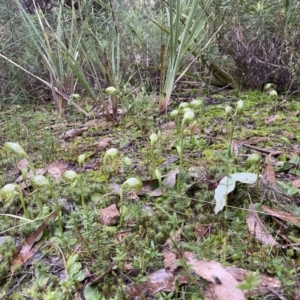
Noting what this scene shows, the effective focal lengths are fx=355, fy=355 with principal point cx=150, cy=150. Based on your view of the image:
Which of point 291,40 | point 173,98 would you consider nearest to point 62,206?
point 173,98

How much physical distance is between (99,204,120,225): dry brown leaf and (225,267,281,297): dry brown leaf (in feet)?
1.11

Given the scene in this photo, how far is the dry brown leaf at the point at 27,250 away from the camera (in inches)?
33.3

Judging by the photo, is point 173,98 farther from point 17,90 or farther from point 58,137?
point 17,90

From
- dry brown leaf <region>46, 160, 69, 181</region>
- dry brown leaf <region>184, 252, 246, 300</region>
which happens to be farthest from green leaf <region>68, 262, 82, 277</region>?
dry brown leaf <region>46, 160, 69, 181</region>

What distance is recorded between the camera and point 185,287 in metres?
0.71

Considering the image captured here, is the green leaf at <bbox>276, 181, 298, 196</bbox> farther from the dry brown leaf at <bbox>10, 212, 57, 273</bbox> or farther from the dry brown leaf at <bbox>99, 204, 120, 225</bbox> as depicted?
the dry brown leaf at <bbox>10, 212, 57, 273</bbox>

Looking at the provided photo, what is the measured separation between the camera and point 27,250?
2.90 ft

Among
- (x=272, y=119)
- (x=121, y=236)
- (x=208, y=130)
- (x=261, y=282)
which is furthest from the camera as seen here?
(x=272, y=119)

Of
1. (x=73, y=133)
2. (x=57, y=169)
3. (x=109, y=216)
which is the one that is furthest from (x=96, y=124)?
(x=109, y=216)

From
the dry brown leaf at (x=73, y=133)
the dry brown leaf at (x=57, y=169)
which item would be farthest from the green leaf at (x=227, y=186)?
the dry brown leaf at (x=73, y=133)

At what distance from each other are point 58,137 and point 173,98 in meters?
0.78

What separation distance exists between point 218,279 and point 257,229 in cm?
21

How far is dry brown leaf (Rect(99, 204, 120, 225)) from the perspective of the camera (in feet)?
3.07

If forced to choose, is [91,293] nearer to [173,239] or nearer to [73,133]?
[173,239]
